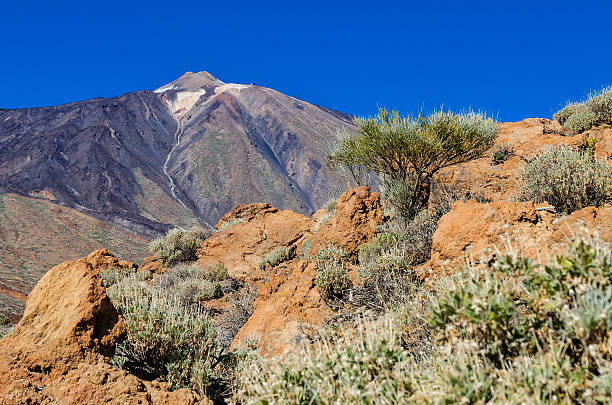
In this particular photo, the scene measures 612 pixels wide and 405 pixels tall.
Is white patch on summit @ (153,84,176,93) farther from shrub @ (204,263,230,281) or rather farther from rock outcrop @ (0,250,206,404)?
rock outcrop @ (0,250,206,404)

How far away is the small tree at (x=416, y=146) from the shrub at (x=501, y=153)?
61cm

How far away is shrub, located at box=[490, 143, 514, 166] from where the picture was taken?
326 inches

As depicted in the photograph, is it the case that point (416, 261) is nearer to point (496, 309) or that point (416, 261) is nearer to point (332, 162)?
point (496, 309)

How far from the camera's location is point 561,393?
5.47 ft

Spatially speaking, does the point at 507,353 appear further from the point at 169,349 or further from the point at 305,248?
the point at 305,248

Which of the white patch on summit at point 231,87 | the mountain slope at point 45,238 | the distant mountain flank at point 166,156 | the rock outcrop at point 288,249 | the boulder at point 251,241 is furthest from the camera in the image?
the white patch on summit at point 231,87

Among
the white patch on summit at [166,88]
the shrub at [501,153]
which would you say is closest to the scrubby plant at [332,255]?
the shrub at [501,153]

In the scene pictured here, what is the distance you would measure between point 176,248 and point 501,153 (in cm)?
1071

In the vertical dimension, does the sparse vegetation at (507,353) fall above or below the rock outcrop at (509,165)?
below

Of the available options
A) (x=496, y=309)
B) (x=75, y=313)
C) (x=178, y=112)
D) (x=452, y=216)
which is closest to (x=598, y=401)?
(x=496, y=309)

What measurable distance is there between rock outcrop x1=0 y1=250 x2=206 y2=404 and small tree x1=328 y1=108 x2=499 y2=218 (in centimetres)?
646

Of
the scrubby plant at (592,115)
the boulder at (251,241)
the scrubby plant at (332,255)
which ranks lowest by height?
the scrubby plant at (332,255)

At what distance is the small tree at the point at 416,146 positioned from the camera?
8.49 m

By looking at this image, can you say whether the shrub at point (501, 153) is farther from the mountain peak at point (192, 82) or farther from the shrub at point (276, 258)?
the mountain peak at point (192, 82)
